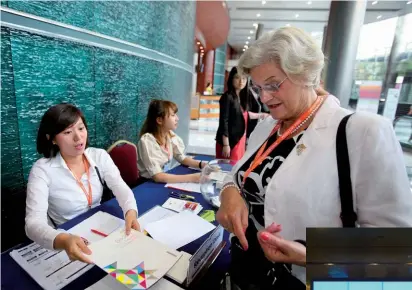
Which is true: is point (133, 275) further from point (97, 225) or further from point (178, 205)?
point (178, 205)

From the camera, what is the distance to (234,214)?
88cm

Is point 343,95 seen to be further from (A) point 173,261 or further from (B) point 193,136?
(B) point 193,136

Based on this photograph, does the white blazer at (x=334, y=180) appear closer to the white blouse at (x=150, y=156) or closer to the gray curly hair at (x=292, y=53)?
the gray curly hair at (x=292, y=53)

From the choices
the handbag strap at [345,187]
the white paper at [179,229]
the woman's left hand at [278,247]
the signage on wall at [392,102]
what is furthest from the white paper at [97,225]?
the signage on wall at [392,102]

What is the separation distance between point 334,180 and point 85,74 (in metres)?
2.00

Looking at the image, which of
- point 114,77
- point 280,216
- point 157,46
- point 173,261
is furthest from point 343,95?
point 173,261

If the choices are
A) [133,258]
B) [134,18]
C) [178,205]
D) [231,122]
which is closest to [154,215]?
[178,205]

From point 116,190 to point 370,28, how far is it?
4.00m

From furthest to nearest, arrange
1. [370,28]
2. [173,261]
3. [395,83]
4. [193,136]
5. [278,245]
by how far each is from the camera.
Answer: [193,136] < [370,28] < [395,83] < [173,261] < [278,245]

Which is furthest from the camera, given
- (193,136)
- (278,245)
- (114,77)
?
(193,136)

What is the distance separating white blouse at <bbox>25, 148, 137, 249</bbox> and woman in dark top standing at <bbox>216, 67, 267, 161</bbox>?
5.77 ft

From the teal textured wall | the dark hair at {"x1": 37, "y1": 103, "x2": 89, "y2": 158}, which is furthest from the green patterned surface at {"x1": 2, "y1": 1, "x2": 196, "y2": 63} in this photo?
the dark hair at {"x1": 37, "y1": 103, "x2": 89, "y2": 158}

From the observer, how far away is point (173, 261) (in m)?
0.77

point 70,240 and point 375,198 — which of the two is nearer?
point 375,198
